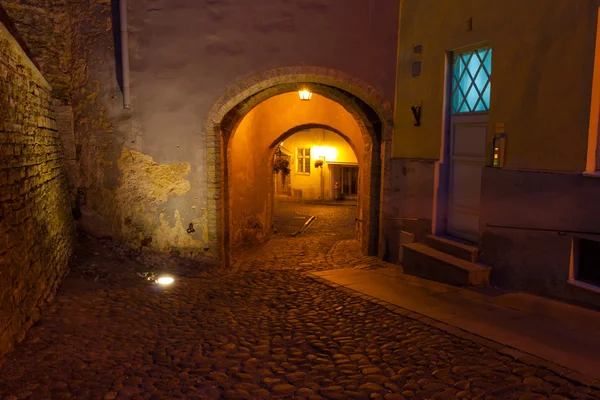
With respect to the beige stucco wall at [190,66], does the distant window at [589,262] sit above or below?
below

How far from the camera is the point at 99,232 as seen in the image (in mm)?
9188

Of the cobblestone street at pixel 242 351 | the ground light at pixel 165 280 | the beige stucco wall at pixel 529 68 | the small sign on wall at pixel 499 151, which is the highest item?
the beige stucco wall at pixel 529 68

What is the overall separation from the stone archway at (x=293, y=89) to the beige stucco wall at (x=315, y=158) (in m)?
14.1

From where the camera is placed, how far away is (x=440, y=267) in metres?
7.58

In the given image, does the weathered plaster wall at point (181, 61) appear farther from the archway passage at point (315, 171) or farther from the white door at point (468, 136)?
the archway passage at point (315, 171)

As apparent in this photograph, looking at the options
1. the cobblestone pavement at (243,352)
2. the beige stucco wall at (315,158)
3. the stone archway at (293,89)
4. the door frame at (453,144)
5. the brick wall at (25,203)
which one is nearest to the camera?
the cobblestone pavement at (243,352)

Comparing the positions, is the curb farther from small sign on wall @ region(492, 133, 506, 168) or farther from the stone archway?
the stone archway

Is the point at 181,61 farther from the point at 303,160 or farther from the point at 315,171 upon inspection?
the point at 303,160

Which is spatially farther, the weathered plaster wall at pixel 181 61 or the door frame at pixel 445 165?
the weathered plaster wall at pixel 181 61

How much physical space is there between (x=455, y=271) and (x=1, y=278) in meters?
5.67

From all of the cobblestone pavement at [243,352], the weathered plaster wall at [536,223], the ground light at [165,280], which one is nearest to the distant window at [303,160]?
the ground light at [165,280]

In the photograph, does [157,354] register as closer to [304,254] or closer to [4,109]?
[4,109]

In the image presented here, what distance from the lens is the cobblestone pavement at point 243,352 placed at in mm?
4211

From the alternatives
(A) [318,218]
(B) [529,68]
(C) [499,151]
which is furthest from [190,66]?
(A) [318,218]
